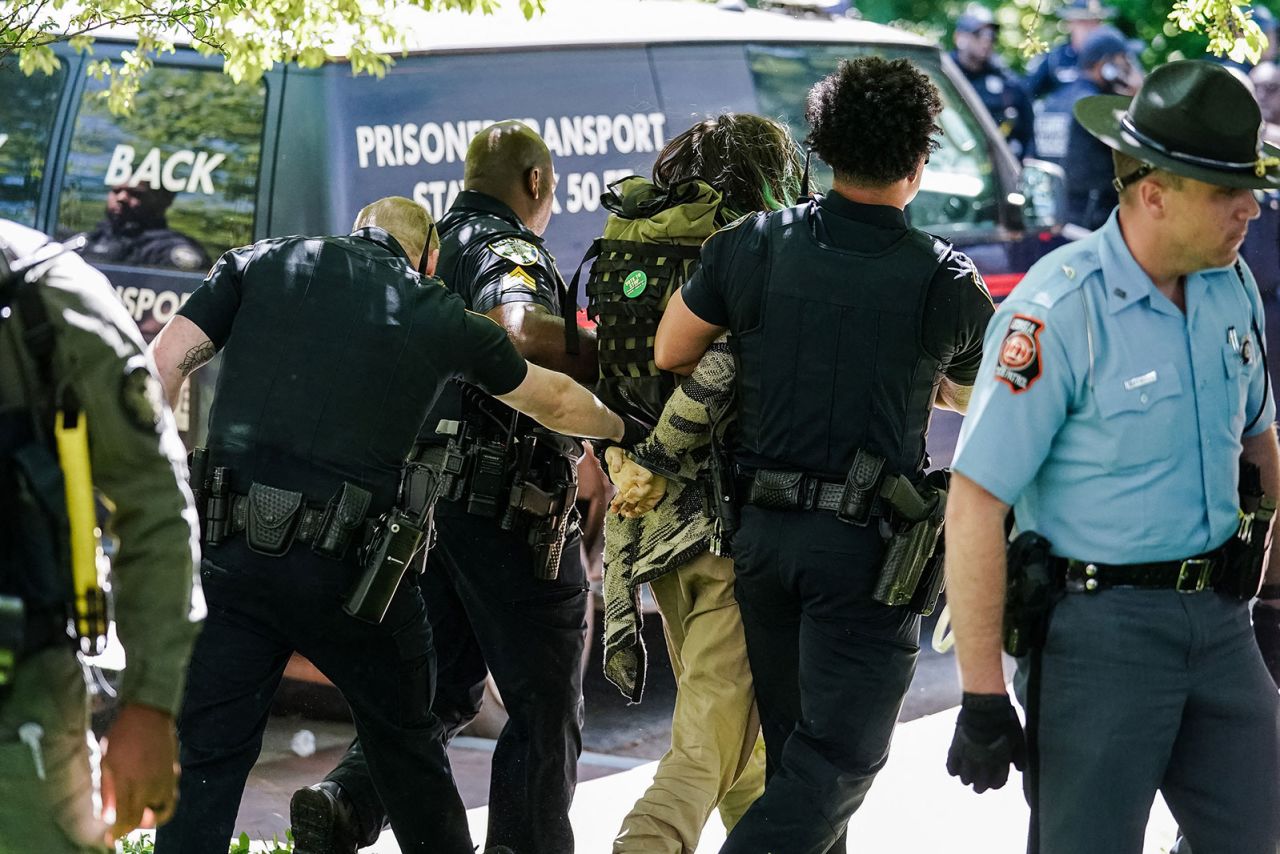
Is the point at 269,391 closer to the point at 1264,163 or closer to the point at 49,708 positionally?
the point at 49,708

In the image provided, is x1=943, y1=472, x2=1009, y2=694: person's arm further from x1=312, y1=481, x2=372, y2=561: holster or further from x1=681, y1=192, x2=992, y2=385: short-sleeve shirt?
x1=312, y1=481, x2=372, y2=561: holster

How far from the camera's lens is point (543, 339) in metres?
4.20

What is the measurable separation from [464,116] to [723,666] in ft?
8.07

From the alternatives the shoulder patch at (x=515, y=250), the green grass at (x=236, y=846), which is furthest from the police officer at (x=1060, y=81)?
the green grass at (x=236, y=846)

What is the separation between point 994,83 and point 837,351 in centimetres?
897

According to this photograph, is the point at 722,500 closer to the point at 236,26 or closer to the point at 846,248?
the point at 846,248

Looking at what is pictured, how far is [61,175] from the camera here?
234 inches

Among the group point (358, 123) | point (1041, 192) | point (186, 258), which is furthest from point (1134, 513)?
point (1041, 192)

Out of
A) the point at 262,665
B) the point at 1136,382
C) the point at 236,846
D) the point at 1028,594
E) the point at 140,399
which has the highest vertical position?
the point at 140,399

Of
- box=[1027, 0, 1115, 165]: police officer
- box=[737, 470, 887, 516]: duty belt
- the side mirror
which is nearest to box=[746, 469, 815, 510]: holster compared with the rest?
box=[737, 470, 887, 516]: duty belt

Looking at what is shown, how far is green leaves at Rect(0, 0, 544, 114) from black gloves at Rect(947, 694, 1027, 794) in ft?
7.37

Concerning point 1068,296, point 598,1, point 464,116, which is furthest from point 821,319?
point 598,1

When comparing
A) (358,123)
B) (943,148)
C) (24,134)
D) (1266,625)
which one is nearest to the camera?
(1266,625)

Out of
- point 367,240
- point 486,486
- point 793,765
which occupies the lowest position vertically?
point 793,765
